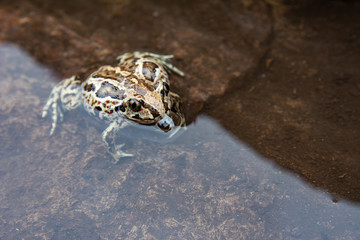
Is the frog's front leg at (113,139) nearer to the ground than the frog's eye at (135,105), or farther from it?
nearer to the ground

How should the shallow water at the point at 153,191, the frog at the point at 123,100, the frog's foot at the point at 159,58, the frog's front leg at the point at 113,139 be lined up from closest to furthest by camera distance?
the shallow water at the point at 153,191, the frog's front leg at the point at 113,139, the frog at the point at 123,100, the frog's foot at the point at 159,58

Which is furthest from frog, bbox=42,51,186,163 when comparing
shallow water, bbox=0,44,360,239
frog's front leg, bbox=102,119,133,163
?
shallow water, bbox=0,44,360,239

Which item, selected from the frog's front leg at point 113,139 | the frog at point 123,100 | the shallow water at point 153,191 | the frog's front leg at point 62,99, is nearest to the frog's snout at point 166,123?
the frog at point 123,100

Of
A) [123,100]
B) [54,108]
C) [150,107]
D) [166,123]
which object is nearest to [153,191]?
[166,123]

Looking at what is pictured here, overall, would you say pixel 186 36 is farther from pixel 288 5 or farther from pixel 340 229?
pixel 340 229

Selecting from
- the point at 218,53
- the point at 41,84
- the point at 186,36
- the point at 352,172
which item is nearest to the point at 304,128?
the point at 352,172

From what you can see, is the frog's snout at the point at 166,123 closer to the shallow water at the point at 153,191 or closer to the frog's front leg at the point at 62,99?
the shallow water at the point at 153,191

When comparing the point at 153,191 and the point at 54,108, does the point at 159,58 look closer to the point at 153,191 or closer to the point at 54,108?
the point at 54,108
